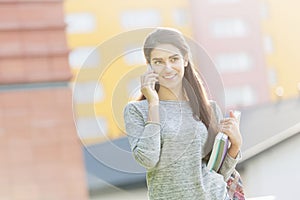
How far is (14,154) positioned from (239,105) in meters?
1.01

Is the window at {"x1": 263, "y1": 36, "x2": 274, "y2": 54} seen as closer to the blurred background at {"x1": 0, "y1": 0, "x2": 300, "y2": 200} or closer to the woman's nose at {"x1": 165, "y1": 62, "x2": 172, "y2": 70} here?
the blurred background at {"x1": 0, "y1": 0, "x2": 300, "y2": 200}

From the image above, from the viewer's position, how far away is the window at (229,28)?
2781mm

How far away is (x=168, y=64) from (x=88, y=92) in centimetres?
15

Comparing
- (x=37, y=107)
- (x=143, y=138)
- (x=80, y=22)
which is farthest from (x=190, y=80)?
(x=37, y=107)

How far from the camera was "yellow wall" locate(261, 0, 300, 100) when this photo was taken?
269 centimetres

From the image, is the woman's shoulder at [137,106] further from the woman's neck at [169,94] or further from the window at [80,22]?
the window at [80,22]

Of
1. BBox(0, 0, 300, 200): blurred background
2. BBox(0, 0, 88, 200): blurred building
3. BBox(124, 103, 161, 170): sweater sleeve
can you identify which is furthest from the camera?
BBox(0, 0, 88, 200): blurred building

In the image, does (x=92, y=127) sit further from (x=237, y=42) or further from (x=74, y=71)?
(x=237, y=42)

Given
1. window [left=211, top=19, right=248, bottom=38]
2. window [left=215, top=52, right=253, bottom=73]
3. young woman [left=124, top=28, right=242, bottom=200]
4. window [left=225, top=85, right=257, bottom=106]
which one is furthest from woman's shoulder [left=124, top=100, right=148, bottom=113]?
window [left=211, top=19, right=248, bottom=38]

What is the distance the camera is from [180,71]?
3.00 ft

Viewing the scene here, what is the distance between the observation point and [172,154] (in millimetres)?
880

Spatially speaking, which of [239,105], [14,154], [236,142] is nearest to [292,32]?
[239,105]

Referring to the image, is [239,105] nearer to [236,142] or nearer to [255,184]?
[255,184]

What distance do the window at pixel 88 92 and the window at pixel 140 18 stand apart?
1.49 metres
